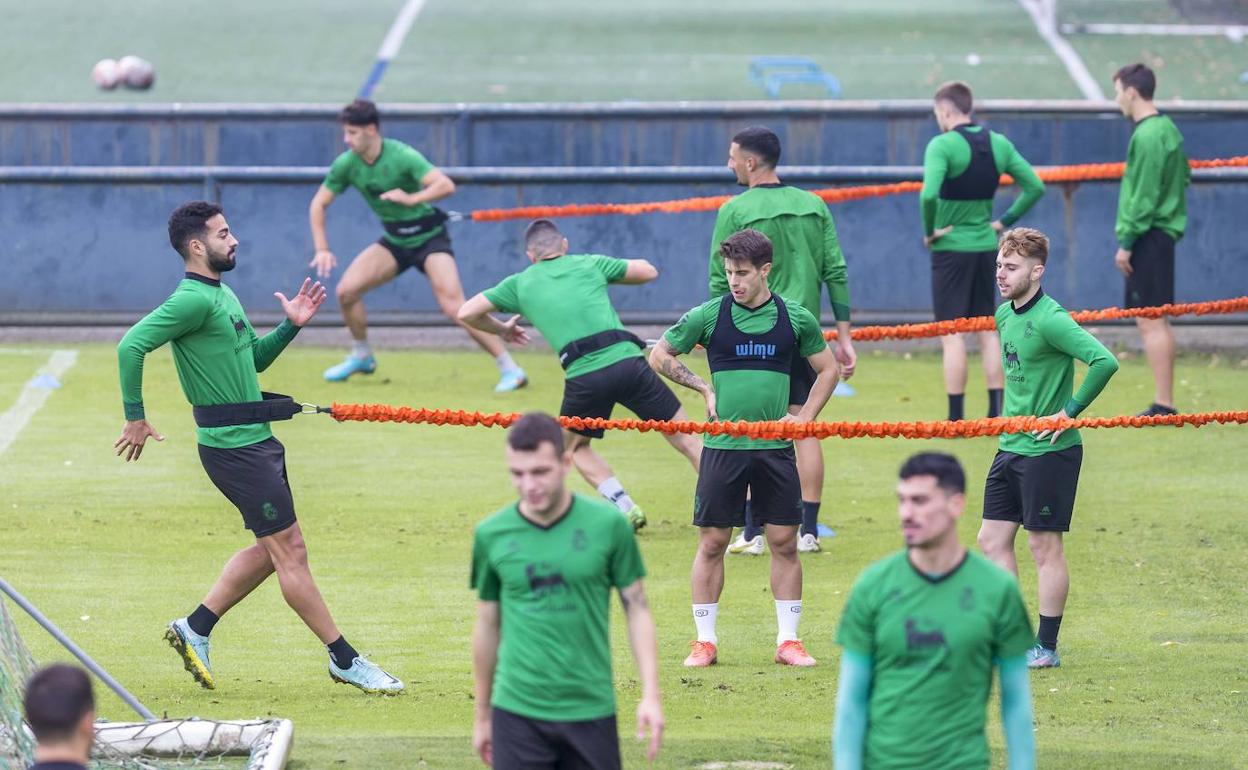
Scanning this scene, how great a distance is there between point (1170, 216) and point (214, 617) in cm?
760

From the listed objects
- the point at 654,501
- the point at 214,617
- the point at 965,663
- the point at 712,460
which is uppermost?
the point at 965,663

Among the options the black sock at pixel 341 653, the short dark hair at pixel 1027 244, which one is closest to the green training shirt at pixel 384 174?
the black sock at pixel 341 653

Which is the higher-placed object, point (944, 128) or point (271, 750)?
point (944, 128)

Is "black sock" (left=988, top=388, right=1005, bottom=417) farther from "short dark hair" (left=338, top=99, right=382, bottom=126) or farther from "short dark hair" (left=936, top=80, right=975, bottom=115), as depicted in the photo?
"short dark hair" (left=338, top=99, right=382, bottom=126)

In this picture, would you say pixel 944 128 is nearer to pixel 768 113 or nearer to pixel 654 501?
pixel 654 501

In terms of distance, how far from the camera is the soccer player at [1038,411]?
8.27m

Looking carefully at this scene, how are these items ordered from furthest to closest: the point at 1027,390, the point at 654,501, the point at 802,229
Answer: the point at 654,501 < the point at 802,229 < the point at 1027,390

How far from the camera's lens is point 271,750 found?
7.09 metres

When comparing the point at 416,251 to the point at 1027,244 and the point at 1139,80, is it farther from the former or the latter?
the point at 1027,244

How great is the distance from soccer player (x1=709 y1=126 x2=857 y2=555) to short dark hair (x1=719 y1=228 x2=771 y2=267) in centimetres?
146

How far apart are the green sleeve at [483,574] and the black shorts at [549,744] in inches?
13.6

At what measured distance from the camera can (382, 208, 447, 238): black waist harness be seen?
50.2ft

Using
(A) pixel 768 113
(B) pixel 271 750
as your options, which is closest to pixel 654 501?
(B) pixel 271 750

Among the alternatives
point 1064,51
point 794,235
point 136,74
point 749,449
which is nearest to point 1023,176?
point 794,235
